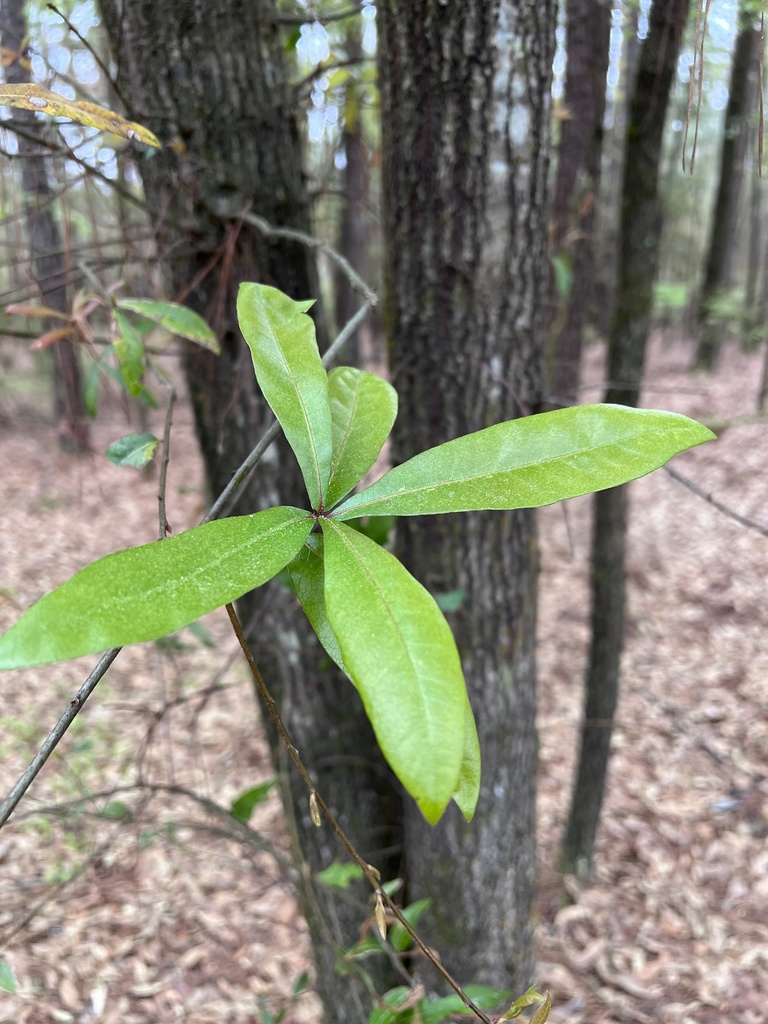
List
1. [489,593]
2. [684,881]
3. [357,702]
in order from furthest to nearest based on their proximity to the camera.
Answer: [684,881] → [357,702] → [489,593]

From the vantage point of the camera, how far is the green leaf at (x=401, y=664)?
397 millimetres

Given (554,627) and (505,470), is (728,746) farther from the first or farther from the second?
(505,470)

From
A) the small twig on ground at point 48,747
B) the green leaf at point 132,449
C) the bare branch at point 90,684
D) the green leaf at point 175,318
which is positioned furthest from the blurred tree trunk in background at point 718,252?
the small twig on ground at point 48,747

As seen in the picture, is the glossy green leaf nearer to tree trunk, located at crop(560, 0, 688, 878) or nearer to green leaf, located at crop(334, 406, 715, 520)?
green leaf, located at crop(334, 406, 715, 520)

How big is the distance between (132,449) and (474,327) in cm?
80

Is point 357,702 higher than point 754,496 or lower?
higher

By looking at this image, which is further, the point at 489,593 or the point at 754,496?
the point at 754,496

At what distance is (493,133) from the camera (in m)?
1.29

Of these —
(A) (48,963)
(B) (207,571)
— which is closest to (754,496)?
(A) (48,963)

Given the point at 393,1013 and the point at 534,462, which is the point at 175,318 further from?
the point at 393,1013

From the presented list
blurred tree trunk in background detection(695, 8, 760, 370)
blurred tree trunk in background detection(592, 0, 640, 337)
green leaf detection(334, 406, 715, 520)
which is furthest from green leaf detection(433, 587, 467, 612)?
blurred tree trunk in background detection(592, 0, 640, 337)

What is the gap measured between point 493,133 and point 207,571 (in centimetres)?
117

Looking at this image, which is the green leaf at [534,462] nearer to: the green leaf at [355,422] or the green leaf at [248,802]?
the green leaf at [355,422]

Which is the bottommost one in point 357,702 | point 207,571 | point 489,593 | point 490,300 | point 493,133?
point 357,702
